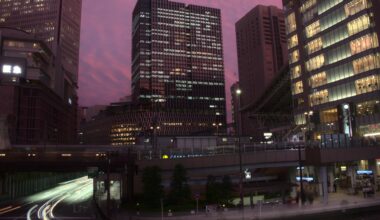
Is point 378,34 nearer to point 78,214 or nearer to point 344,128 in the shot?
point 344,128

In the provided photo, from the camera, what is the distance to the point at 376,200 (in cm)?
4250

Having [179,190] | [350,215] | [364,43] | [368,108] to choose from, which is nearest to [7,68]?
[179,190]

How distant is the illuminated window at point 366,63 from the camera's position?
72.0m

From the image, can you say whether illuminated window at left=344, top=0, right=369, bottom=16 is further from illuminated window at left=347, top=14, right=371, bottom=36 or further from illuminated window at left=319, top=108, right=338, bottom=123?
illuminated window at left=319, top=108, right=338, bottom=123

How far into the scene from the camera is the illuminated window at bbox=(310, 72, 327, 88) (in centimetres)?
8594

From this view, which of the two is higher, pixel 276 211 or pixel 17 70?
pixel 17 70

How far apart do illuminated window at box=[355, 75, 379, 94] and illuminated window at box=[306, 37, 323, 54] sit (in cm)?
1579

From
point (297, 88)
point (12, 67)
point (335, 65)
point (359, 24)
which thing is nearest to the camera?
point (12, 67)

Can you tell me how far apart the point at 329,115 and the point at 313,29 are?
23.2 m

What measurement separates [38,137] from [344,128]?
4004 inches

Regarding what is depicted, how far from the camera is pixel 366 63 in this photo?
2916 inches

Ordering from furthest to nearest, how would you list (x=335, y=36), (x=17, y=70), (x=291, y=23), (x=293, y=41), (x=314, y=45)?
(x=291, y=23) → (x=293, y=41) → (x=314, y=45) → (x=335, y=36) → (x=17, y=70)

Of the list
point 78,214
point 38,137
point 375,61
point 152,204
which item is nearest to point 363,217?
point 152,204

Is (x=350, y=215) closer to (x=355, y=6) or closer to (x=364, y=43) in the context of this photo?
(x=364, y=43)
